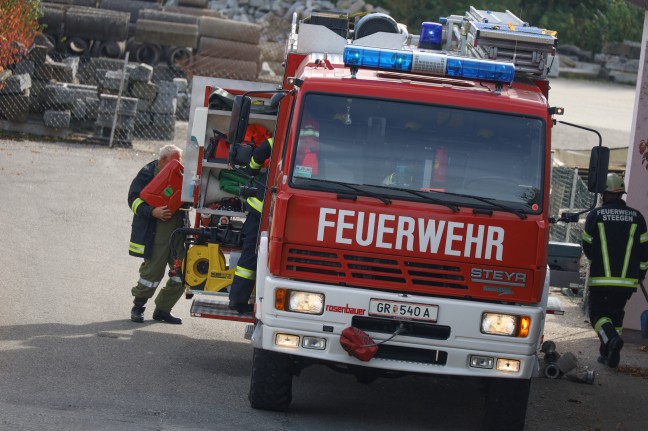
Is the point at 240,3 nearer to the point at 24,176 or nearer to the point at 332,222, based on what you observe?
the point at 24,176

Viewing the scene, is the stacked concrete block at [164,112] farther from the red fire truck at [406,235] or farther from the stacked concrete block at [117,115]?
the red fire truck at [406,235]

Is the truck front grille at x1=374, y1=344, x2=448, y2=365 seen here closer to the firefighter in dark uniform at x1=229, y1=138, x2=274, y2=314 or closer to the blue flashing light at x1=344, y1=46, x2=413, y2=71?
the firefighter in dark uniform at x1=229, y1=138, x2=274, y2=314

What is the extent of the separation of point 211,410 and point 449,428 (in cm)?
182

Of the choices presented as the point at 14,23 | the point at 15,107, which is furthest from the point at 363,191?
the point at 15,107

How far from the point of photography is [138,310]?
35.5ft

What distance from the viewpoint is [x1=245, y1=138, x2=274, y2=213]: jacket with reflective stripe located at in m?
8.45

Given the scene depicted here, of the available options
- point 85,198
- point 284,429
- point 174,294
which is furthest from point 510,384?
point 85,198

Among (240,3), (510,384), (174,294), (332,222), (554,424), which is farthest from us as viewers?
(240,3)

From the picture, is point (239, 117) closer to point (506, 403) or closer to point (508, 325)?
point (508, 325)

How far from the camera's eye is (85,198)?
1642cm

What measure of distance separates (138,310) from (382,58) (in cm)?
413

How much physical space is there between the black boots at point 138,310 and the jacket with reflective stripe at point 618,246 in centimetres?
441

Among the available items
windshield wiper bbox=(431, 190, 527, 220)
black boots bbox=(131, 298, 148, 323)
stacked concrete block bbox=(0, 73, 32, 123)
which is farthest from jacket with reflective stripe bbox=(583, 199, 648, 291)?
stacked concrete block bbox=(0, 73, 32, 123)

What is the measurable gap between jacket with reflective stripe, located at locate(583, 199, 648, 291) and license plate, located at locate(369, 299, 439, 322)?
11.5 ft
